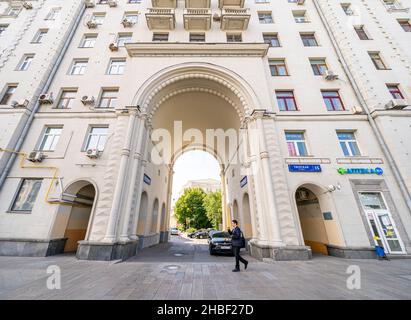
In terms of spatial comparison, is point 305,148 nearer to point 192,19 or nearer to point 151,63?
point 151,63

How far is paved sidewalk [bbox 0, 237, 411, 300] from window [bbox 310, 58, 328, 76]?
41.4 feet

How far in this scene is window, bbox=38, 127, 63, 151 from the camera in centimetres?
1058

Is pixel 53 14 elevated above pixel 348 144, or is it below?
above

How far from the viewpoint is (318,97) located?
38.0 ft

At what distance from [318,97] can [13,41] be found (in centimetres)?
2453

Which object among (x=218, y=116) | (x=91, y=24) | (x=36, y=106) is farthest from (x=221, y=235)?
(x=91, y=24)

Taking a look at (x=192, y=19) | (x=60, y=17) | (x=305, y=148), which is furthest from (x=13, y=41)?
(x=305, y=148)

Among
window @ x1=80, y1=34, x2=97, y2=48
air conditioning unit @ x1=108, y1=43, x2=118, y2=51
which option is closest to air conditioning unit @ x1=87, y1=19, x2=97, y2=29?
window @ x1=80, y1=34, x2=97, y2=48

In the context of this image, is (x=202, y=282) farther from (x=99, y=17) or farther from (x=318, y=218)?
(x=99, y=17)

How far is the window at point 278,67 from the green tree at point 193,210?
32186 mm

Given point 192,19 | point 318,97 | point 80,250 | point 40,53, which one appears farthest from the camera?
point 192,19

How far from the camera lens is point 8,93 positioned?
39.4 feet

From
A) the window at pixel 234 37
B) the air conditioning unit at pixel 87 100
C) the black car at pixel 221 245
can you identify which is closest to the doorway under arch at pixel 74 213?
the air conditioning unit at pixel 87 100

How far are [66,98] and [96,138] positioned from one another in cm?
441
